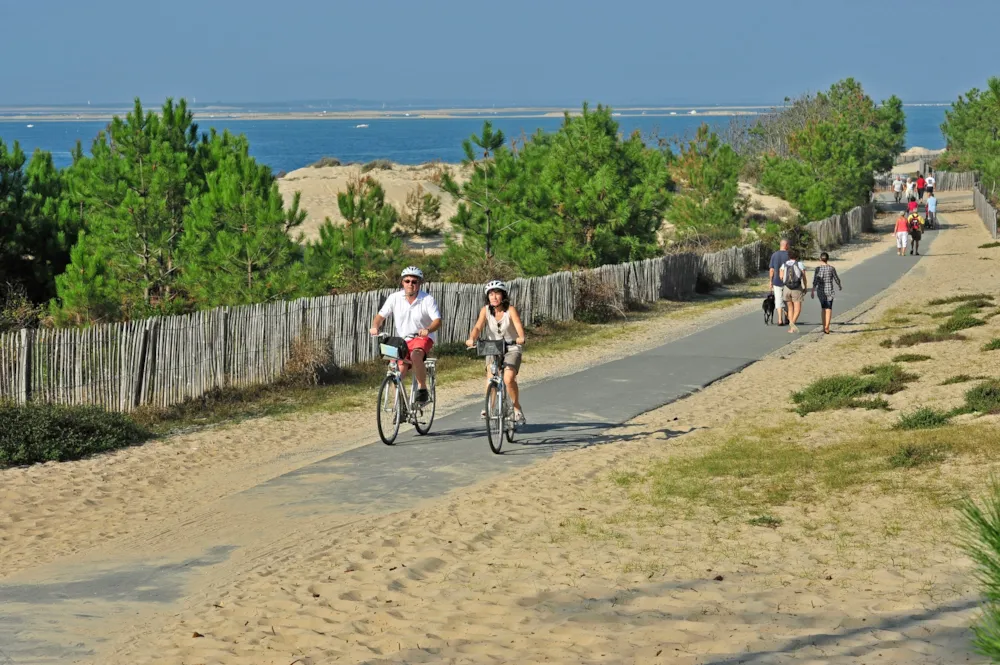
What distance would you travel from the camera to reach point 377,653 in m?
7.34

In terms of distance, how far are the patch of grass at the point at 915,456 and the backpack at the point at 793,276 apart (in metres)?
11.4

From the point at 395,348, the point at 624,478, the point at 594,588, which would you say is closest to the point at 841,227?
the point at 395,348

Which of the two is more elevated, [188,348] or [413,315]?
[413,315]

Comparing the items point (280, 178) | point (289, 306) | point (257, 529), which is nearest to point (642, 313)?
point (289, 306)

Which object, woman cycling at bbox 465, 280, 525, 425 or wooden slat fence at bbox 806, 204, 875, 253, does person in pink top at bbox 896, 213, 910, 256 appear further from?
woman cycling at bbox 465, 280, 525, 425

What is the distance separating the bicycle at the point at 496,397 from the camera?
12.8m

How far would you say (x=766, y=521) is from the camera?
33.9ft

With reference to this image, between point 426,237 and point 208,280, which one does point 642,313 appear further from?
point 426,237

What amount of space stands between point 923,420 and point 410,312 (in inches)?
242

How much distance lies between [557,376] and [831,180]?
42.2m

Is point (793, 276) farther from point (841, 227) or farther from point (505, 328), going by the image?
point (841, 227)

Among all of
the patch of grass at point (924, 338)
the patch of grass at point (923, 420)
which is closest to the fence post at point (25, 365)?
the patch of grass at point (923, 420)

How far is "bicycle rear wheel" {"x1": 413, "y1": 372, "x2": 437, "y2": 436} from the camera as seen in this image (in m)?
13.9

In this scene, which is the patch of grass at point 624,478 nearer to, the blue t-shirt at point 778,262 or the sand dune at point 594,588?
the sand dune at point 594,588
